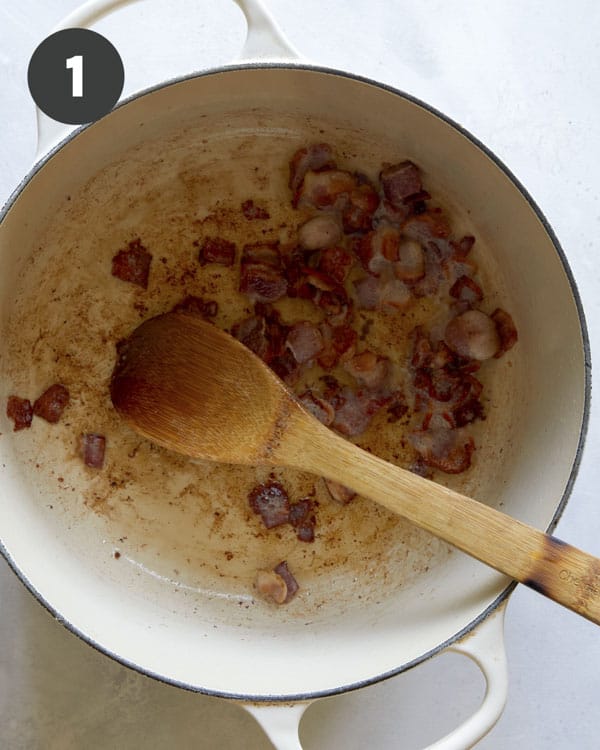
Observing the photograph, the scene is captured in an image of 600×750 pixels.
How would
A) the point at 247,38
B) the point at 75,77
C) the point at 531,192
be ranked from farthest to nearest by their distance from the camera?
the point at 531,192
the point at 75,77
the point at 247,38

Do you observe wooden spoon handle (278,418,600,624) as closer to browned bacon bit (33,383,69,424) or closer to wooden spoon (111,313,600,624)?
wooden spoon (111,313,600,624)

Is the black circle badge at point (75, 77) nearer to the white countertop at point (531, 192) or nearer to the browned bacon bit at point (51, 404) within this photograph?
the white countertop at point (531, 192)

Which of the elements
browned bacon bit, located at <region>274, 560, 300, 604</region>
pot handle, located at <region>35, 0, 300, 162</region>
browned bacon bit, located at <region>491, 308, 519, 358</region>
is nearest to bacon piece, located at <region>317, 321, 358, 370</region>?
browned bacon bit, located at <region>491, 308, 519, 358</region>

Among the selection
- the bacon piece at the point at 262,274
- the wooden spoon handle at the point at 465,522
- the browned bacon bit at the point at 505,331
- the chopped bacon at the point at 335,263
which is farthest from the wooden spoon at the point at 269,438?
the browned bacon bit at the point at 505,331

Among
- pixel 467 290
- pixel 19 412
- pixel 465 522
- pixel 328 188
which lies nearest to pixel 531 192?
pixel 467 290

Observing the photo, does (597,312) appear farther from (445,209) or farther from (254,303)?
(254,303)

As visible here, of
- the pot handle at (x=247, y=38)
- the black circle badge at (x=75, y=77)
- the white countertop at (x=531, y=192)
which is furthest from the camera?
the white countertop at (x=531, y=192)

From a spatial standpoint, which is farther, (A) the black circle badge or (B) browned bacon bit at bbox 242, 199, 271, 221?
(B) browned bacon bit at bbox 242, 199, 271, 221

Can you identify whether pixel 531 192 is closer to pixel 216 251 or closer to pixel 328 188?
pixel 328 188
